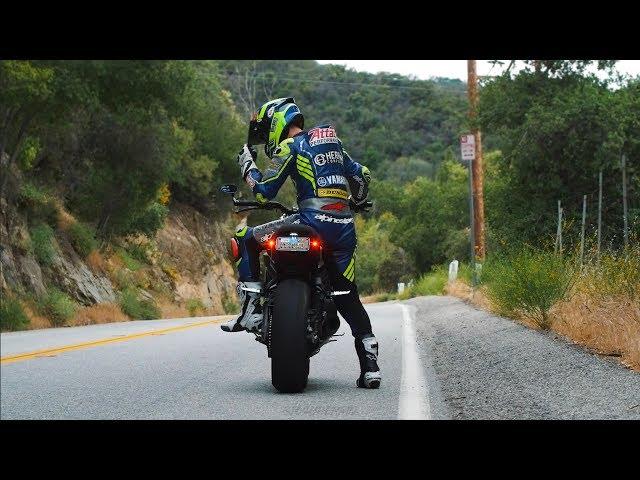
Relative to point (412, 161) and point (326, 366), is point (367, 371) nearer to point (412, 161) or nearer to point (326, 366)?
point (326, 366)

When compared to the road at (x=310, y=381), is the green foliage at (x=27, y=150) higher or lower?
higher

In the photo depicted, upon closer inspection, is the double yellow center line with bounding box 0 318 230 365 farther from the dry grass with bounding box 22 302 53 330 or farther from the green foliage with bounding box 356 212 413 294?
the green foliage with bounding box 356 212 413 294

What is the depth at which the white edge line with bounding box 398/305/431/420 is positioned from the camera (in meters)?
6.46

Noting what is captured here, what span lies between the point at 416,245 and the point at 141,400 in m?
47.8

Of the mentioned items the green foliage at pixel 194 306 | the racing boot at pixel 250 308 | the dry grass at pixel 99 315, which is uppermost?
the racing boot at pixel 250 308

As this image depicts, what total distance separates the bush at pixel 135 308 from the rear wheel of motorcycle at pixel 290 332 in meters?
14.2

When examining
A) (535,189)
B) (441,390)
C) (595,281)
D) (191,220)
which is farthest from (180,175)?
(441,390)

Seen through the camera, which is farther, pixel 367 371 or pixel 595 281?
pixel 595 281

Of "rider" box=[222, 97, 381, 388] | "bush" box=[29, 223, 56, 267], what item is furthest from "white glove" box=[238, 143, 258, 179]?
"bush" box=[29, 223, 56, 267]

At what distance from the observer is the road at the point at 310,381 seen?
624cm

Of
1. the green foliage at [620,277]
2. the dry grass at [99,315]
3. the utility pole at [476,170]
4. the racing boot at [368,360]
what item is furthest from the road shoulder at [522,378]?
the utility pole at [476,170]

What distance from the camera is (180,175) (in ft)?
105

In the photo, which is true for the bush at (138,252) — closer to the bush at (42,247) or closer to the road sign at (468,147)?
the bush at (42,247)

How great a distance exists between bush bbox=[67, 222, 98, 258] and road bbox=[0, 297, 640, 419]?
12.8 meters
